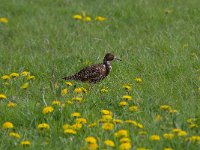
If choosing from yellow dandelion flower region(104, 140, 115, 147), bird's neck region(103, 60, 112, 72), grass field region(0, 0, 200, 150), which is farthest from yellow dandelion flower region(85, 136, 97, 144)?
bird's neck region(103, 60, 112, 72)

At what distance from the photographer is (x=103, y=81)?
8.31 meters

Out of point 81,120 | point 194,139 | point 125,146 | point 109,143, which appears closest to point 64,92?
point 81,120

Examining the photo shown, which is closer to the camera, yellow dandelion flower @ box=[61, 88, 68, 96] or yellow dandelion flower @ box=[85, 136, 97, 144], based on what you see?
yellow dandelion flower @ box=[85, 136, 97, 144]

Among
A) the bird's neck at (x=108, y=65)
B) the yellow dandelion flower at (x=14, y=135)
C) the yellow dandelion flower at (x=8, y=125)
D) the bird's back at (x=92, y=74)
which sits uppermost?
the bird's neck at (x=108, y=65)

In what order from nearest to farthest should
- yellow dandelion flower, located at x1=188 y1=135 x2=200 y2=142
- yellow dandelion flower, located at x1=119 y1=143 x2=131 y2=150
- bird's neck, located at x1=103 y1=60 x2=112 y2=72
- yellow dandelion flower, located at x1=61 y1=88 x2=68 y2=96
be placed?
1. yellow dandelion flower, located at x1=119 y1=143 x2=131 y2=150
2. yellow dandelion flower, located at x1=188 y1=135 x2=200 y2=142
3. yellow dandelion flower, located at x1=61 y1=88 x2=68 y2=96
4. bird's neck, located at x1=103 y1=60 x2=112 y2=72

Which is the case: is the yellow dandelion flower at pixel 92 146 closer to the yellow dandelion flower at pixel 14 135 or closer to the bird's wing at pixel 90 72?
the yellow dandelion flower at pixel 14 135

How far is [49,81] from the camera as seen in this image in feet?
27.3

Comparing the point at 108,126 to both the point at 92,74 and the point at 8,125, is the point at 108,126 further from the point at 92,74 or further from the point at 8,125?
the point at 92,74

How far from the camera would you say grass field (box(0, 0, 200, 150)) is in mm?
6016

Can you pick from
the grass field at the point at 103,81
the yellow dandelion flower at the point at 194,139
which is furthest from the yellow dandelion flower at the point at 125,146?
the yellow dandelion flower at the point at 194,139

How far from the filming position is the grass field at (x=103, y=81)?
6016mm

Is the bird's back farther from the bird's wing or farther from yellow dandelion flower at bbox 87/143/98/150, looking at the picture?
yellow dandelion flower at bbox 87/143/98/150

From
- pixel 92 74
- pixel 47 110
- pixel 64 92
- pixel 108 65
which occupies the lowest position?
pixel 47 110

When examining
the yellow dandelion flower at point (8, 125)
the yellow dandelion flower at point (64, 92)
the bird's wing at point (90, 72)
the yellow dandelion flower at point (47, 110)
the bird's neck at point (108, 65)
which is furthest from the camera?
the bird's neck at point (108, 65)
